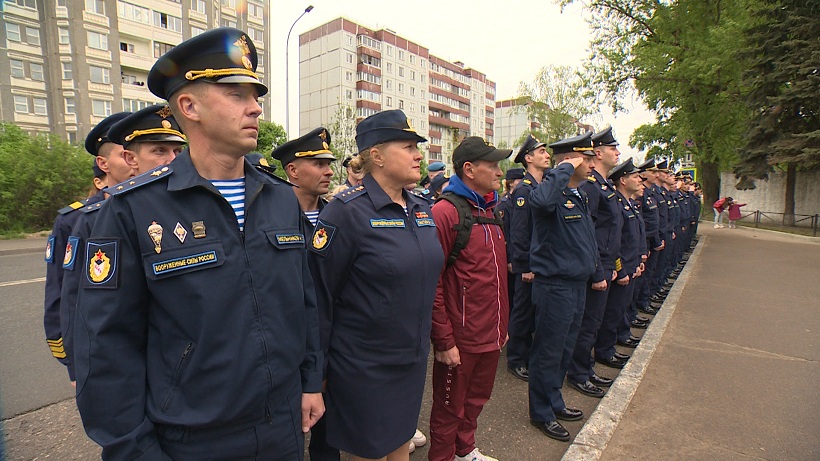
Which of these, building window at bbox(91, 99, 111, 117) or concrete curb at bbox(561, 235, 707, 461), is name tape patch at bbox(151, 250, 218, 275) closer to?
concrete curb at bbox(561, 235, 707, 461)

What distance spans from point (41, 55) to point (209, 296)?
43844 millimetres

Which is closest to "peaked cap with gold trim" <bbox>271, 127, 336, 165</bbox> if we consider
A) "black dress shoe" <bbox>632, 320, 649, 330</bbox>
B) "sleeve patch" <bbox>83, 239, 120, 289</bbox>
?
"sleeve patch" <bbox>83, 239, 120, 289</bbox>

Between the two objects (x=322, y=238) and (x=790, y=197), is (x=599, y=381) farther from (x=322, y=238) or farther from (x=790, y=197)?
(x=790, y=197)

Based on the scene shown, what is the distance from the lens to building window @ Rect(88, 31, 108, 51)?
31891mm

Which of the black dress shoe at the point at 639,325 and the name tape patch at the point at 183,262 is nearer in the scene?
the name tape patch at the point at 183,262

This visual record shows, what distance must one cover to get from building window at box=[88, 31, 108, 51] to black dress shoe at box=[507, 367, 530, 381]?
130 ft

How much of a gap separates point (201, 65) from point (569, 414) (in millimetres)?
3605

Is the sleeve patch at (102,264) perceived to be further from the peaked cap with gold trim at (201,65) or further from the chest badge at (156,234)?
the peaked cap with gold trim at (201,65)

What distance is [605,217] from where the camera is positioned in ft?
14.5

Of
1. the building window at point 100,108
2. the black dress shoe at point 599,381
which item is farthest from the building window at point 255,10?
the black dress shoe at point 599,381

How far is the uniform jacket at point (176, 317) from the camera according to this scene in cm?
132

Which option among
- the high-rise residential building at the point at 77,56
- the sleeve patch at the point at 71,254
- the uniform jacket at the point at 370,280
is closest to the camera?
the sleeve patch at the point at 71,254

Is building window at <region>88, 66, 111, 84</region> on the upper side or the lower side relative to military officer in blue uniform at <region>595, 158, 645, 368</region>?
upper

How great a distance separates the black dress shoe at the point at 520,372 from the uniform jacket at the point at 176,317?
3477 millimetres
